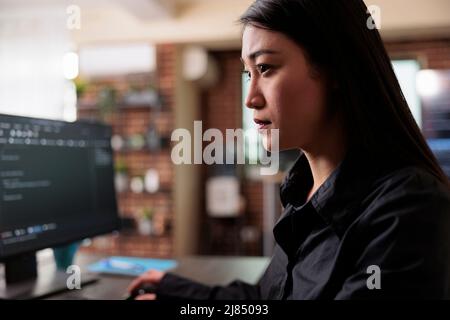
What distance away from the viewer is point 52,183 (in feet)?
3.74

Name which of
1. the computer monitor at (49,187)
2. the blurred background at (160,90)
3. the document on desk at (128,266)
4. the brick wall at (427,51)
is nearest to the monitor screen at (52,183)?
the computer monitor at (49,187)

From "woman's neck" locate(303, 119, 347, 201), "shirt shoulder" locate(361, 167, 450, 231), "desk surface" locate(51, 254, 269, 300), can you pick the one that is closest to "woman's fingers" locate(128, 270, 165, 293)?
"desk surface" locate(51, 254, 269, 300)

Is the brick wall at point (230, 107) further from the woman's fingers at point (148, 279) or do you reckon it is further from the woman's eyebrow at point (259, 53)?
the woman's eyebrow at point (259, 53)

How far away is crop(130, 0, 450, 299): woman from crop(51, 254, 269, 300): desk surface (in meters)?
0.55

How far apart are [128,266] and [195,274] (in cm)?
21

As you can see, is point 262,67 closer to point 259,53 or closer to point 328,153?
point 259,53

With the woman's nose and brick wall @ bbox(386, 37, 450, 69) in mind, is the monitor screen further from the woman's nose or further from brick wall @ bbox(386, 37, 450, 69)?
brick wall @ bbox(386, 37, 450, 69)

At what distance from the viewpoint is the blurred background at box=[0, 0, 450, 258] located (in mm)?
3926

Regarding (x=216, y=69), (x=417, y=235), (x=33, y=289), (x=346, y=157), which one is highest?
(x=216, y=69)

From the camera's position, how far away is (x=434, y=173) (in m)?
0.69

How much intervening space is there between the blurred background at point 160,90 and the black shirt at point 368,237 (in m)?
Result: 3.21
